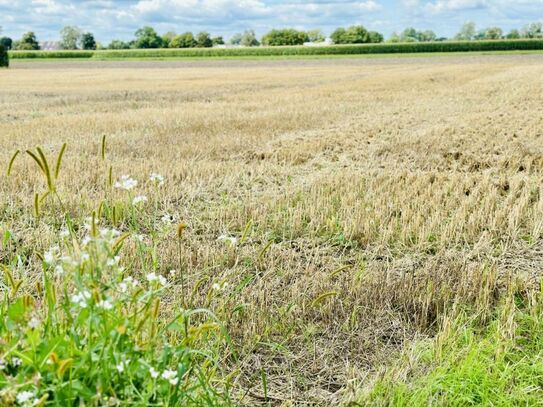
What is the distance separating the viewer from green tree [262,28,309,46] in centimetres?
13925

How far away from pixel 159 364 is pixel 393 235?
359 centimetres

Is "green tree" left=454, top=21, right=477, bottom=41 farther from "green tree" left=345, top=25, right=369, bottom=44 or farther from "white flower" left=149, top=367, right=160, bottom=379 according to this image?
"white flower" left=149, top=367, right=160, bottom=379

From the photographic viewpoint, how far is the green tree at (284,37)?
139 metres

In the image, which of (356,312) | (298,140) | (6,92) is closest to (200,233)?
(356,312)

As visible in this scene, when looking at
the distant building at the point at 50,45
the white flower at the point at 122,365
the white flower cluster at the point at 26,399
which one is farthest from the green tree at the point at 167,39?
the white flower cluster at the point at 26,399

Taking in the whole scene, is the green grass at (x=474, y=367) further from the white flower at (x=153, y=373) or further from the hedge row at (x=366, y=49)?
the hedge row at (x=366, y=49)

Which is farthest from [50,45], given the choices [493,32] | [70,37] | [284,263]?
[284,263]

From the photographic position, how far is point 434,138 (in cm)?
1011

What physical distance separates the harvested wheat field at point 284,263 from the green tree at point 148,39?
468 ft

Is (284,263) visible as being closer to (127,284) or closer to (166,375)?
(127,284)

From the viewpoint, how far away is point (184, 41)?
142m

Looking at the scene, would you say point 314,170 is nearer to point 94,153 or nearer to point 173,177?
point 173,177

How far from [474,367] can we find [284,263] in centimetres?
185

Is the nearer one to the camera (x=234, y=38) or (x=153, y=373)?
(x=153, y=373)
